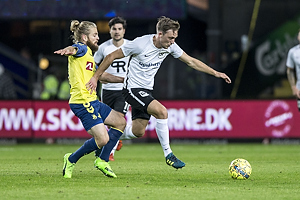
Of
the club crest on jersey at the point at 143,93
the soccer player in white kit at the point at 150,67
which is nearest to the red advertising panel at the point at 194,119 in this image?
the soccer player in white kit at the point at 150,67

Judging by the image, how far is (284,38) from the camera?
19891 millimetres

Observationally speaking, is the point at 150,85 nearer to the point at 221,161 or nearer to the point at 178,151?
the point at 221,161

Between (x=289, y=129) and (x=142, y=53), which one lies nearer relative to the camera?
(x=142, y=53)

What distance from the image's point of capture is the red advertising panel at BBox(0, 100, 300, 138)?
16875 millimetres

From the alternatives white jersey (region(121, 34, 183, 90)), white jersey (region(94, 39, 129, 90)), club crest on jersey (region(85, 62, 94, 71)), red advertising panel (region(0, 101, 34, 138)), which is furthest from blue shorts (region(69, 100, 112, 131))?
red advertising panel (region(0, 101, 34, 138))

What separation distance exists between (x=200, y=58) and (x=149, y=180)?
492 inches

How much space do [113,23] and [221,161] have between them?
287 cm

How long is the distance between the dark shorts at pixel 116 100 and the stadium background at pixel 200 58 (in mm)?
5617

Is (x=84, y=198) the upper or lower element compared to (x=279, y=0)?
lower

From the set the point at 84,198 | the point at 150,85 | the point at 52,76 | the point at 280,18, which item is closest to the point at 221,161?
the point at 150,85

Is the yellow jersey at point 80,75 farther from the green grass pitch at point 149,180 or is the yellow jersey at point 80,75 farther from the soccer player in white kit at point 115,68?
the soccer player in white kit at point 115,68

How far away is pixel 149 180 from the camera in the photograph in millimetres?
7992

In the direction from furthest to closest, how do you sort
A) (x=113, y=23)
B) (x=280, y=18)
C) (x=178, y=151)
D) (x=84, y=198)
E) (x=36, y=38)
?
(x=36, y=38) → (x=280, y=18) → (x=178, y=151) → (x=113, y=23) → (x=84, y=198)

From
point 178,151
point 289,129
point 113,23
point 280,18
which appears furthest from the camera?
point 280,18
